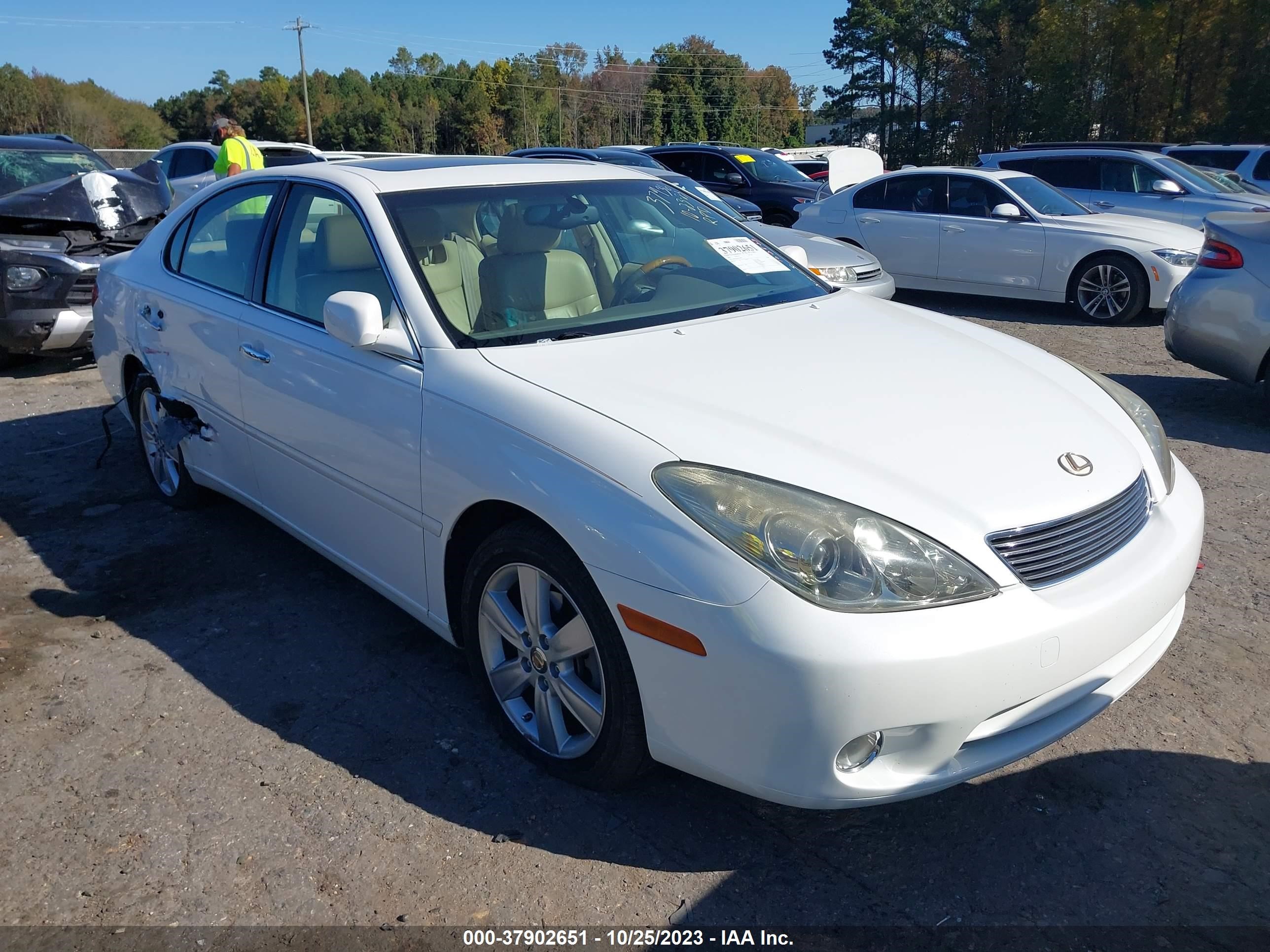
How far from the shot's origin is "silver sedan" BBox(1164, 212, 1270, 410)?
6047 mm

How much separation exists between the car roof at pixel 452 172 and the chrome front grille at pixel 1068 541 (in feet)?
7.38

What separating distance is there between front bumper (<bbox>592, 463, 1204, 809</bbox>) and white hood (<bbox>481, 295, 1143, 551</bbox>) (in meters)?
0.23

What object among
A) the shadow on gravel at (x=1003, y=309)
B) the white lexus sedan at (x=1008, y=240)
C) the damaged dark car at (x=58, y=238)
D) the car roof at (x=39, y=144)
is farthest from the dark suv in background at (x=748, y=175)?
the damaged dark car at (x=58, y=238)

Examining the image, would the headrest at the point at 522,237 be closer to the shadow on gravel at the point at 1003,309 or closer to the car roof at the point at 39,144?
the shadow on gravel at the point at 1003,309

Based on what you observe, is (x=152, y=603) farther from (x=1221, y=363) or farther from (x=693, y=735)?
(x=1221, y=363)

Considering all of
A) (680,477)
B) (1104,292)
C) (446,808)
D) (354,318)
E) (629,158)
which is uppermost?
(629,158)

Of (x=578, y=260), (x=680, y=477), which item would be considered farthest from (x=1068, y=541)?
(x=578, y=260)

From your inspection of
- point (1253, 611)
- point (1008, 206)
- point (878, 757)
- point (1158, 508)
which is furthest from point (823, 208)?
point (878, 757)

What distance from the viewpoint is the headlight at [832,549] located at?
220 centimetres

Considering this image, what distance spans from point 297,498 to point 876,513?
2.29 metres

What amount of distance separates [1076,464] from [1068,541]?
286 millimetres

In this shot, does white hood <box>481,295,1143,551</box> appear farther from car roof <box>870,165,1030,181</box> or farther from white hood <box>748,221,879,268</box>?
car roof <box>870,165,1030,181</box>

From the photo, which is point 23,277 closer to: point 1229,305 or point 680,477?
point 680,477

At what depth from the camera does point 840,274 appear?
8.34m
